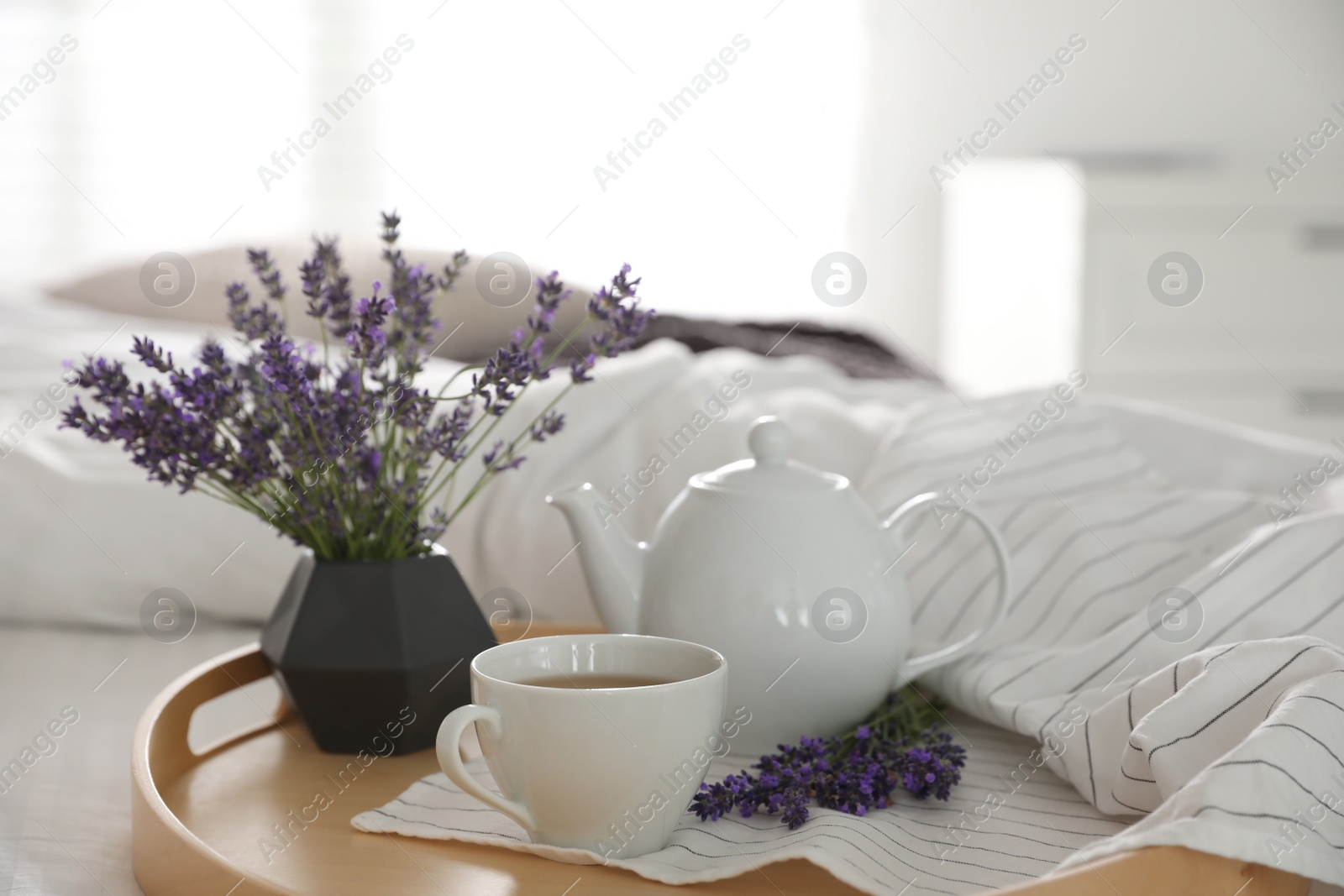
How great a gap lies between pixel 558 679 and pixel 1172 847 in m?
0.30

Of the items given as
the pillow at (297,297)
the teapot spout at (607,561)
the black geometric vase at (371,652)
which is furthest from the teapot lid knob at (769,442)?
the pillow at (297,297)

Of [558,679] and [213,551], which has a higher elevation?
[558,679]

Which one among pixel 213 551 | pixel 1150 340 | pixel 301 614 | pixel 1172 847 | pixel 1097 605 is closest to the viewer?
pixel 1172 847

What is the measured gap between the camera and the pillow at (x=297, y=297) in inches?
72.4

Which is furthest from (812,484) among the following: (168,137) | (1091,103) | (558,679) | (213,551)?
(1091,103)

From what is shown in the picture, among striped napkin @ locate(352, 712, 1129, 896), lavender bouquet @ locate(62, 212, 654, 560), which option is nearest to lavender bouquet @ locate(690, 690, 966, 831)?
striped napkin @ locate(352, 712, 1129, 896)

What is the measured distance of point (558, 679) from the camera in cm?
59

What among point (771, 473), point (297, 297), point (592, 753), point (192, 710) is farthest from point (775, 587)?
point (297, 297)

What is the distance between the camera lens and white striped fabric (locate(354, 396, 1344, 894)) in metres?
0.50

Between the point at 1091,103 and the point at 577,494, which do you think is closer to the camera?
the point at 577,494

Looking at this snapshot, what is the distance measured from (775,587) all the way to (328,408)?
29 cm

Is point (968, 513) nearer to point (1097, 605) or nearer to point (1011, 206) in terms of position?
point (1097, 605)

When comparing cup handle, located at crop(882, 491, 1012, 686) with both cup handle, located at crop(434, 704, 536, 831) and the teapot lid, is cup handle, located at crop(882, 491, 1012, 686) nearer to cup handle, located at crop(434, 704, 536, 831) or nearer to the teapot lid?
the teapot lid

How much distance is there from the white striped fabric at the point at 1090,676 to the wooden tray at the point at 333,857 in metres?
0.01
